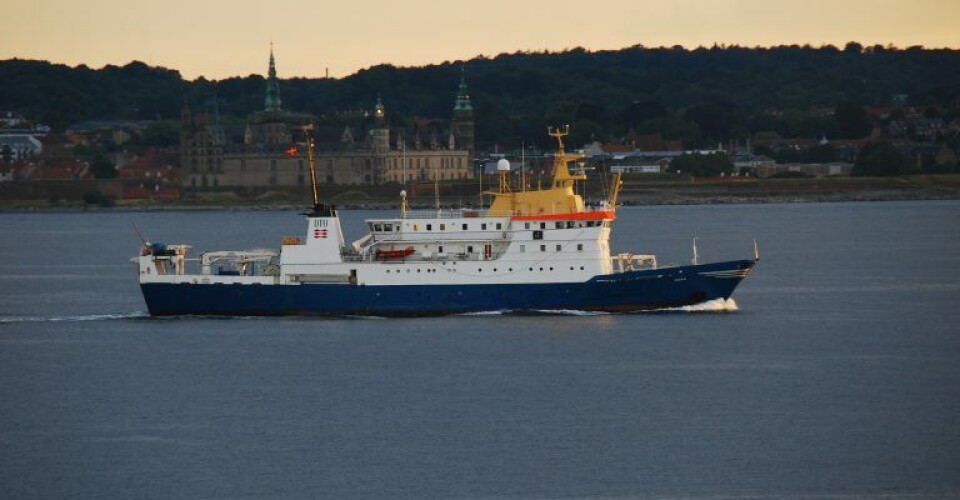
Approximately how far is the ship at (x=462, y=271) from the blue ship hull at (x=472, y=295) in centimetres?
3

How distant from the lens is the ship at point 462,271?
50438 millimetres

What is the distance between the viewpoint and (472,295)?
5072 centimetres

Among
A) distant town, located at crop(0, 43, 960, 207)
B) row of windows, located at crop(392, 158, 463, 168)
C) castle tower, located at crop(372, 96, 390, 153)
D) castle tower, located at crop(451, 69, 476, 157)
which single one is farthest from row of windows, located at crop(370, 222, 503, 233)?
castle tower, located at crop(451, 69, 476, 157)

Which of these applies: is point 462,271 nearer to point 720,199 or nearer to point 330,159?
point 720,199

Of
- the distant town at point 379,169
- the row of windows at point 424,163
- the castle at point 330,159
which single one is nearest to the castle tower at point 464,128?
the distant town at point 379,169

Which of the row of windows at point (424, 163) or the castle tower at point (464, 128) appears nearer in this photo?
the row of windows at point (424, 163)

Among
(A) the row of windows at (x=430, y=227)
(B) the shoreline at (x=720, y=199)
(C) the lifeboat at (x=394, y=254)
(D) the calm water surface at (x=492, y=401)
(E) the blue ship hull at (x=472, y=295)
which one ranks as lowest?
(B) the shoreline at (x=720, y=199)

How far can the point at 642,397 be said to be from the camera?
1583 inches

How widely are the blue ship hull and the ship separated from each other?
0.03 meters

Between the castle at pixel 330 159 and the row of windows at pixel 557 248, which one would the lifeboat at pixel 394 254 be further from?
the castle at pixel 330 159

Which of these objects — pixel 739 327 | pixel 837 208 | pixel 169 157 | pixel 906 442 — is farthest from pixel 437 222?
pixel 169 157

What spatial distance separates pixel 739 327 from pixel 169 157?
149 meters

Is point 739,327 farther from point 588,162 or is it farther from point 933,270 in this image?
point 588,162

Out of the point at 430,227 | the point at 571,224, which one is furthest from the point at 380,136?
the point at 571,224
